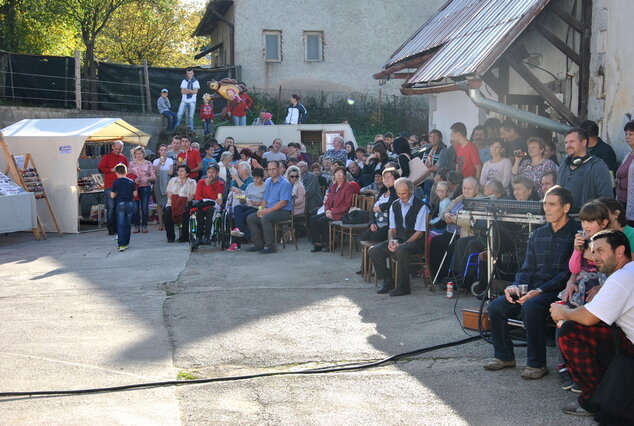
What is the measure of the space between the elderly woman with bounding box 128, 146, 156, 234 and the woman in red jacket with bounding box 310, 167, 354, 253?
444 cm

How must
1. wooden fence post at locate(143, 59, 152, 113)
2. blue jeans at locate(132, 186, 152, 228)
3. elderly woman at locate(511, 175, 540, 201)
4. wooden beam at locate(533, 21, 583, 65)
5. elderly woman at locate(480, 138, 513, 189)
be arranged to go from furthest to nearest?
wooden fence post at locate(143, 59, 152, 113), blue jeans at locate(132, 186, 152, 228), elderly woman at locate(480, 138, 513, 189), wooden beam at locate(533, 21, 583, 65), elderly woman at locate(511, 175, 540, 201)

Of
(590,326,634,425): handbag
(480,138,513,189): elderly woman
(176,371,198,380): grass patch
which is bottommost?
(176,371,198,380): grass patch

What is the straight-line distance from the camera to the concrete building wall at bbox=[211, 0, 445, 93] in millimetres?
28344

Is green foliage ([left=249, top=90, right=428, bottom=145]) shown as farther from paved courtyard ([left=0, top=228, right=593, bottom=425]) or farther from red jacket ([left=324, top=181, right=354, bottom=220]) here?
paved courtyard ([left=0, top=228, right=593, bottom=425])

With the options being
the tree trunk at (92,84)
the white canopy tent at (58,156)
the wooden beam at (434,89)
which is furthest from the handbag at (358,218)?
the tree trunk at (92,84)

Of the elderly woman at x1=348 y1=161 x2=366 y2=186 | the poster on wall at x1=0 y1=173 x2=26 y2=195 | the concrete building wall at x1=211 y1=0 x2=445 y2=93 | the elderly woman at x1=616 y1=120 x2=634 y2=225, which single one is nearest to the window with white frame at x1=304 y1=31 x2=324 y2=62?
the concrete building wall at x1=211 y1=0 x2=445 y2=93

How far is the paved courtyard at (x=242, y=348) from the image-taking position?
231 inches

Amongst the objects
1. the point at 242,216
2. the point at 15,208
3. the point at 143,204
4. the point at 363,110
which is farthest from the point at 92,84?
the point at 242,216

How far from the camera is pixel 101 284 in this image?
35.9 ft

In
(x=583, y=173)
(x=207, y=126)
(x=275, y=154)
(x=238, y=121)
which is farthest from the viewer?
(x=207, y=126)

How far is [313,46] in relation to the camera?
28906 millimetres

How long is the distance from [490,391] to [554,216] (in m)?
1.53

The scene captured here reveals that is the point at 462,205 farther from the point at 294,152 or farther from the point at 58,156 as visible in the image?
the point at 58,156

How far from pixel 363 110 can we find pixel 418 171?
16521 mm
